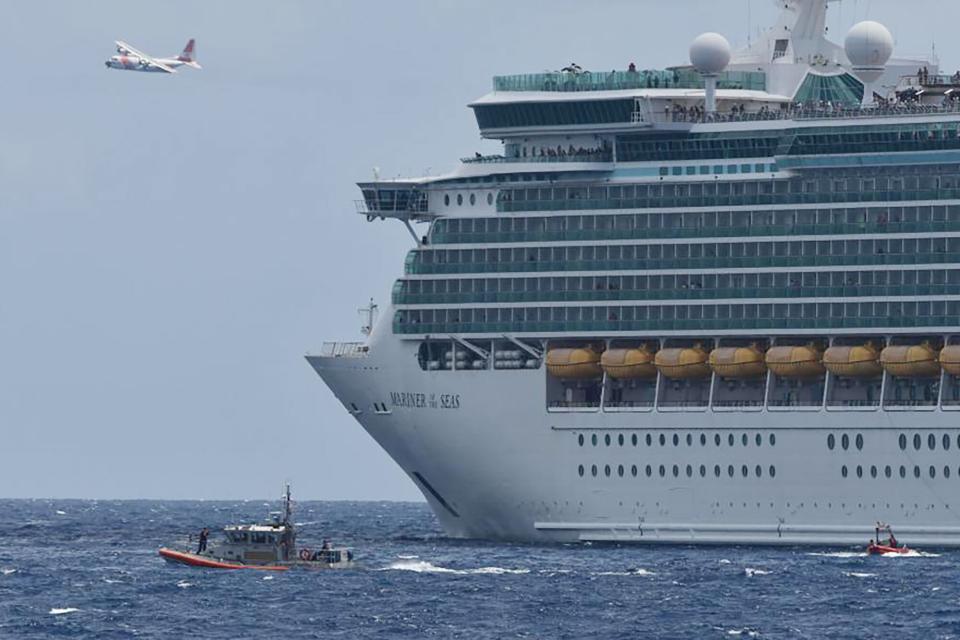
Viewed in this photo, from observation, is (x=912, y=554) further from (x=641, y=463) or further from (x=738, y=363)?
(x=641, y=463)

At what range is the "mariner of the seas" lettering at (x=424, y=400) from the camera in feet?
381

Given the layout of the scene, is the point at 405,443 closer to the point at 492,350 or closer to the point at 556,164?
the point at 492,350

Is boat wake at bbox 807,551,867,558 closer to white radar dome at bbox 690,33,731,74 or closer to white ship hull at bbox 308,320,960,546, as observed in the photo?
white ship hull at bbox 308,320,960,546

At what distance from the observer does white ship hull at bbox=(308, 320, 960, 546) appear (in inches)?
4326

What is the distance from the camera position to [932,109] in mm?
112812

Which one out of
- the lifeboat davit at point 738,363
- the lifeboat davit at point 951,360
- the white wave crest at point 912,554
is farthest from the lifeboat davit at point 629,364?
the white wave crest at point 912,554

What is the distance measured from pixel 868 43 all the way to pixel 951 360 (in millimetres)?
13928

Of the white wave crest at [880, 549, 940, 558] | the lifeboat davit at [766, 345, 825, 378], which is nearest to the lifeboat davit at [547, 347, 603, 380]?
the lifeboat davit at [766, 345, 825, 378]

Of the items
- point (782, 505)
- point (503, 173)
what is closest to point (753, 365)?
point (782, 505)

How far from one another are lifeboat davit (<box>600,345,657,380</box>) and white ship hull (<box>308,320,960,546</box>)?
1.57m

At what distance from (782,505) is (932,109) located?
51.9ft

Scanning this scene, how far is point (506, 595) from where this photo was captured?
98.6 metres

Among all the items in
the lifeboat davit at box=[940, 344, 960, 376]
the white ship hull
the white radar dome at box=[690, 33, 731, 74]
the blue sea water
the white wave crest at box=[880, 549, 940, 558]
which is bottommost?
the blue sea water

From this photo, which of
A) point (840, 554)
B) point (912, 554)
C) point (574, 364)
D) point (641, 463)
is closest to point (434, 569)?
point (641, 463)
